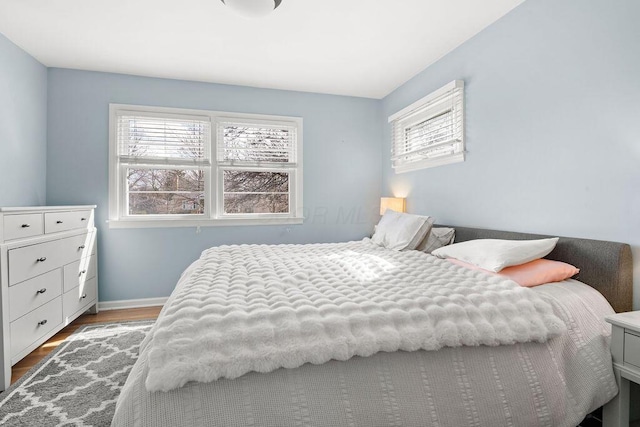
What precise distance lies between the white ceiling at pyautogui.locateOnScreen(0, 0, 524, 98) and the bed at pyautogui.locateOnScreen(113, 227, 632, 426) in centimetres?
209

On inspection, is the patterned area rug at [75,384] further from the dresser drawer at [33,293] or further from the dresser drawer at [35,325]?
the dresser drawer at [33,293]

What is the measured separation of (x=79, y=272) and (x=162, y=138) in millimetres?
1573

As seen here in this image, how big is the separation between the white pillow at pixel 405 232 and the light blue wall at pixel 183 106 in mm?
1311

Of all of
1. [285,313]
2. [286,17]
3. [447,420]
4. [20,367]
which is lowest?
[20,367]

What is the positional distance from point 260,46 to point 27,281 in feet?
8.21

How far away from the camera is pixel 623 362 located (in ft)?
4.34

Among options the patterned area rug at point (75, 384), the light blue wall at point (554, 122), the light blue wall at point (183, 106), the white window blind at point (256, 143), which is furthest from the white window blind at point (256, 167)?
the light blue wall at point (554, 122)

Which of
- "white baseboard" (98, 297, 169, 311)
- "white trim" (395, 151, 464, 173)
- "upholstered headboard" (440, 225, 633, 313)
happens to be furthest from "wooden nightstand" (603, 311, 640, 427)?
"white baseboard" (98, 297, 169, 311)

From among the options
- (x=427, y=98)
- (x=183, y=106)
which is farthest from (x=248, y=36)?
(x=427, y=98)

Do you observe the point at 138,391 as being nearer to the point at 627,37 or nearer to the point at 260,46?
the point at 627,37

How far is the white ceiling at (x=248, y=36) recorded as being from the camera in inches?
90.0

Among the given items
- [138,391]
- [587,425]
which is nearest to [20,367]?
[138,391]

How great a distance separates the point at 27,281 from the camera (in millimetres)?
2195

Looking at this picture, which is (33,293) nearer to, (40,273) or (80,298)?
(40,273)
